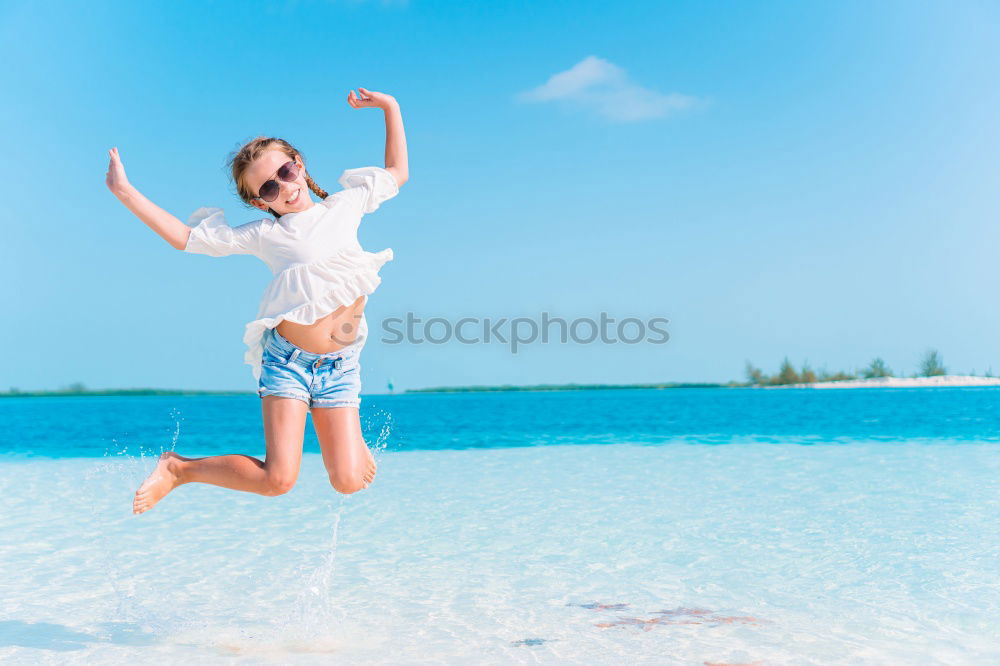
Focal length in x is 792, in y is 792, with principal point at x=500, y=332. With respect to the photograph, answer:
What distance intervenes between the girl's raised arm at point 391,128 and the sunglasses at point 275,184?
48 centimetres

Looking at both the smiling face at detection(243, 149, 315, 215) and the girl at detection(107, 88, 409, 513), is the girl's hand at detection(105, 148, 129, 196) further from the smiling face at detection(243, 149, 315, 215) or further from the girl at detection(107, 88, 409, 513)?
the smiling face at detection(243, 149, 315, 215)

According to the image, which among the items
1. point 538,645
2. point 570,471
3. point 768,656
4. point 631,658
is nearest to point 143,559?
point 538,645

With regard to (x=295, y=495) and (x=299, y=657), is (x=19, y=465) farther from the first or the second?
(x=299, y=657)

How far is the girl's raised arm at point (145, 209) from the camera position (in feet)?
10.3

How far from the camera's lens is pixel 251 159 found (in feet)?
11.5

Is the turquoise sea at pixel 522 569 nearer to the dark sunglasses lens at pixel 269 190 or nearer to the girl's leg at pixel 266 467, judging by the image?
the girl's leg at pixel 266 467

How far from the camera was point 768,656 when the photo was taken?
361cm

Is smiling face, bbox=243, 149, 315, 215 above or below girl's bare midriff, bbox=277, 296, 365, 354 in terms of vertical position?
above

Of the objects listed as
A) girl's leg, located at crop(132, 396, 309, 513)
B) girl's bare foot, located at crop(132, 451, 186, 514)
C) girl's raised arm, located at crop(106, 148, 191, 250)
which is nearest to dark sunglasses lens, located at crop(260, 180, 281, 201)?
girl's raised arm, located at crop(106, 148, 191, 250)

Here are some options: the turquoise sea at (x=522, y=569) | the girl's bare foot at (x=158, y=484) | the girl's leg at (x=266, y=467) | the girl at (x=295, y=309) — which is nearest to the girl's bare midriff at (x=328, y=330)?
the girl at (x=295, y=309)

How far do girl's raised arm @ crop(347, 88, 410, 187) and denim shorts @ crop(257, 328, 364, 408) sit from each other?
2.82 ft

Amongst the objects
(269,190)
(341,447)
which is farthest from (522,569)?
(269,190)

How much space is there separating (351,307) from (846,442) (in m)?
13.3

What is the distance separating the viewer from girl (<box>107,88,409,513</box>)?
3.39 m
